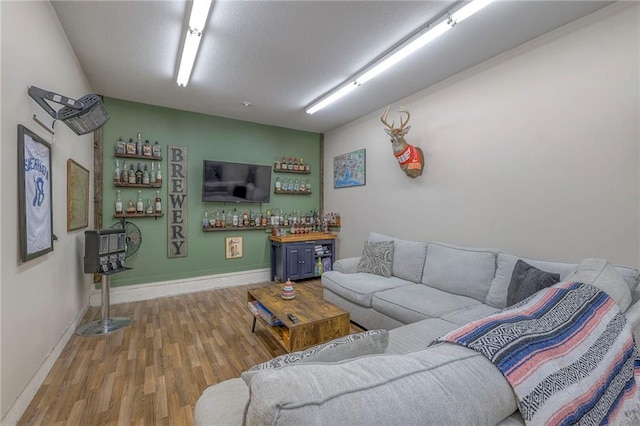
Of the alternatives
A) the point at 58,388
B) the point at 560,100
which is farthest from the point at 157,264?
the point at 560,100

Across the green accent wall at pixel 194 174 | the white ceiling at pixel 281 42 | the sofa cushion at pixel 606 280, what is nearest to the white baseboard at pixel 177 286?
the green accent wall at pixel 194 174

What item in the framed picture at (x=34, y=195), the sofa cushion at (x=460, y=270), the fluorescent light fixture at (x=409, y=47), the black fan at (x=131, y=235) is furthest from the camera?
the black fan at (x=131, y=235)

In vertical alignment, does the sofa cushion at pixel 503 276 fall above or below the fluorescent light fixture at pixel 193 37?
below

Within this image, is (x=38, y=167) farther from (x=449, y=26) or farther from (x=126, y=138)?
(x=449, y=26)

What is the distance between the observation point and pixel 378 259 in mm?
3420

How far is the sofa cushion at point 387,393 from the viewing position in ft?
1.77

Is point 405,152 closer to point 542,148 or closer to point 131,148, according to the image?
point 542,148

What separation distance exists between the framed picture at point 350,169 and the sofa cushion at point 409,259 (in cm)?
155

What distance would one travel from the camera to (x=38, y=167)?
194cm

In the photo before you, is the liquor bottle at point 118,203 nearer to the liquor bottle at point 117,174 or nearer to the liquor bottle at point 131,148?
the liquor bottle at point 117,174

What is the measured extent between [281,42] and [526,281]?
2.90m

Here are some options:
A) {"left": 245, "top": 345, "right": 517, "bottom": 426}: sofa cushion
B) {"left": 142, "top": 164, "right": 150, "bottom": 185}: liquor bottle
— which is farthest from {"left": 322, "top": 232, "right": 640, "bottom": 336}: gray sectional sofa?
{"left": 142, "top": 164, "right": 150, "bottom": 185}: liquor bottle

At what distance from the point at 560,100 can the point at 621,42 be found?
18.9 inches

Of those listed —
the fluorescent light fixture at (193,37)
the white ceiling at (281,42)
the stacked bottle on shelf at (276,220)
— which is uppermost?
the white ceiling at (281,42)
